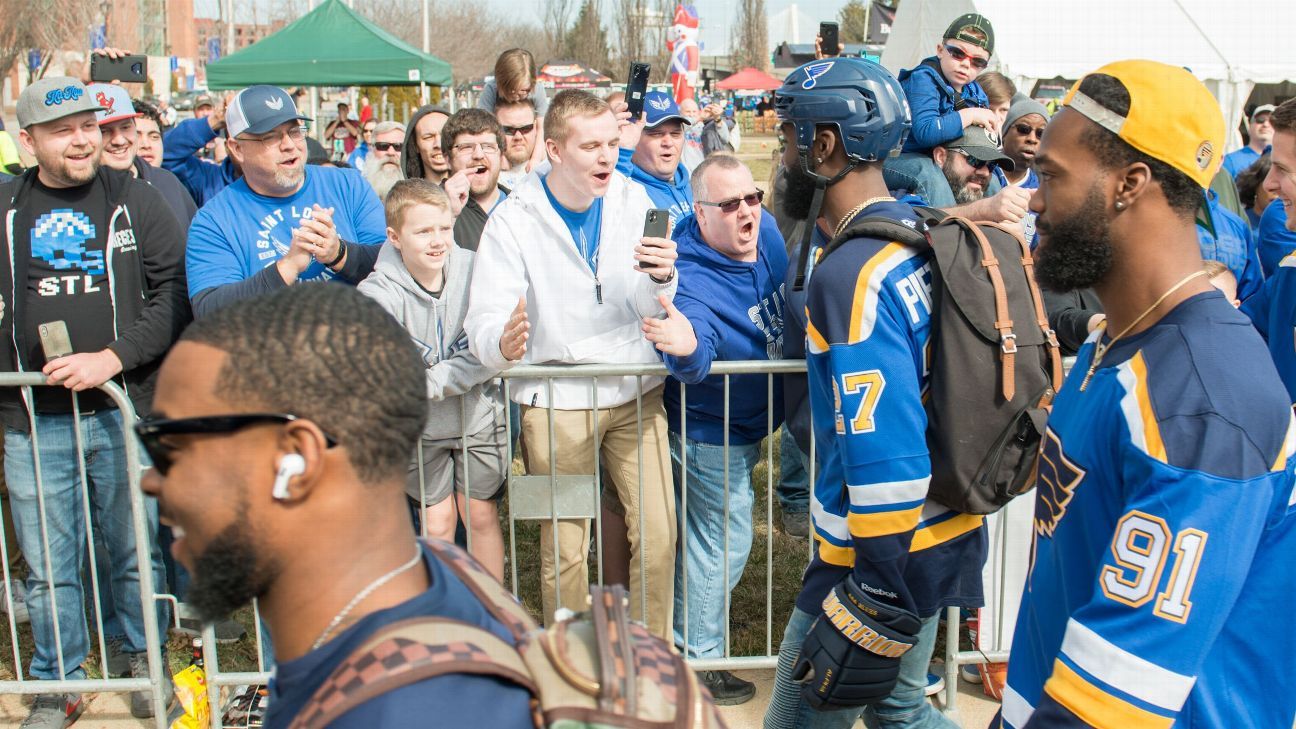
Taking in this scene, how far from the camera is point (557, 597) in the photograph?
4344 mm

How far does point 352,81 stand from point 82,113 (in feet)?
33.9

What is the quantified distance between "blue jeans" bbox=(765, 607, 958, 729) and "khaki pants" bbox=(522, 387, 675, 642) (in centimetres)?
120

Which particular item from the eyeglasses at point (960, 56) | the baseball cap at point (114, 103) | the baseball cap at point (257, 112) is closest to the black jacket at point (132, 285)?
the baseball cap at point (257, 112)

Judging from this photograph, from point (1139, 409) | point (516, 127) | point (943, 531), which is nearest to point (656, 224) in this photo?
point (943, 531)

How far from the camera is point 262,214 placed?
15.0 feet

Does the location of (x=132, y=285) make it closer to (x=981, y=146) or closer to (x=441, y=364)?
(x=441, y=364)

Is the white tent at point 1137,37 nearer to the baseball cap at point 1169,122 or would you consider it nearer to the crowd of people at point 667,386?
the crowd of people at point 667,386

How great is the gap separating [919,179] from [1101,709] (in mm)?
4030

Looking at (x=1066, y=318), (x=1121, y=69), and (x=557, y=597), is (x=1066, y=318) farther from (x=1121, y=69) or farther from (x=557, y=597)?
(x=1121, y=69)

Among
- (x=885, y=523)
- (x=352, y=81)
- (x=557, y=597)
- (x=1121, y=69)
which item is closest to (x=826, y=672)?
(x=885, y=523)

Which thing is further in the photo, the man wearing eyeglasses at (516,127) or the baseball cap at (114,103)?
the man wearing eyeglasses at (516,127)

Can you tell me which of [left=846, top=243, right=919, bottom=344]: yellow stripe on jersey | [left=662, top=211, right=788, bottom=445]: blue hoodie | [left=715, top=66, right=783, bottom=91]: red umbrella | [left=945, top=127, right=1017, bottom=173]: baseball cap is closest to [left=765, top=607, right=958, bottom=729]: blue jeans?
[left=846, top=243, right=919, bottom=344]: yellow stripe on jersey

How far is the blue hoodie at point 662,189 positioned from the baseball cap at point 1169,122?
11.2 ft

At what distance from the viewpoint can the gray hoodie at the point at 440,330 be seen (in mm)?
4207
